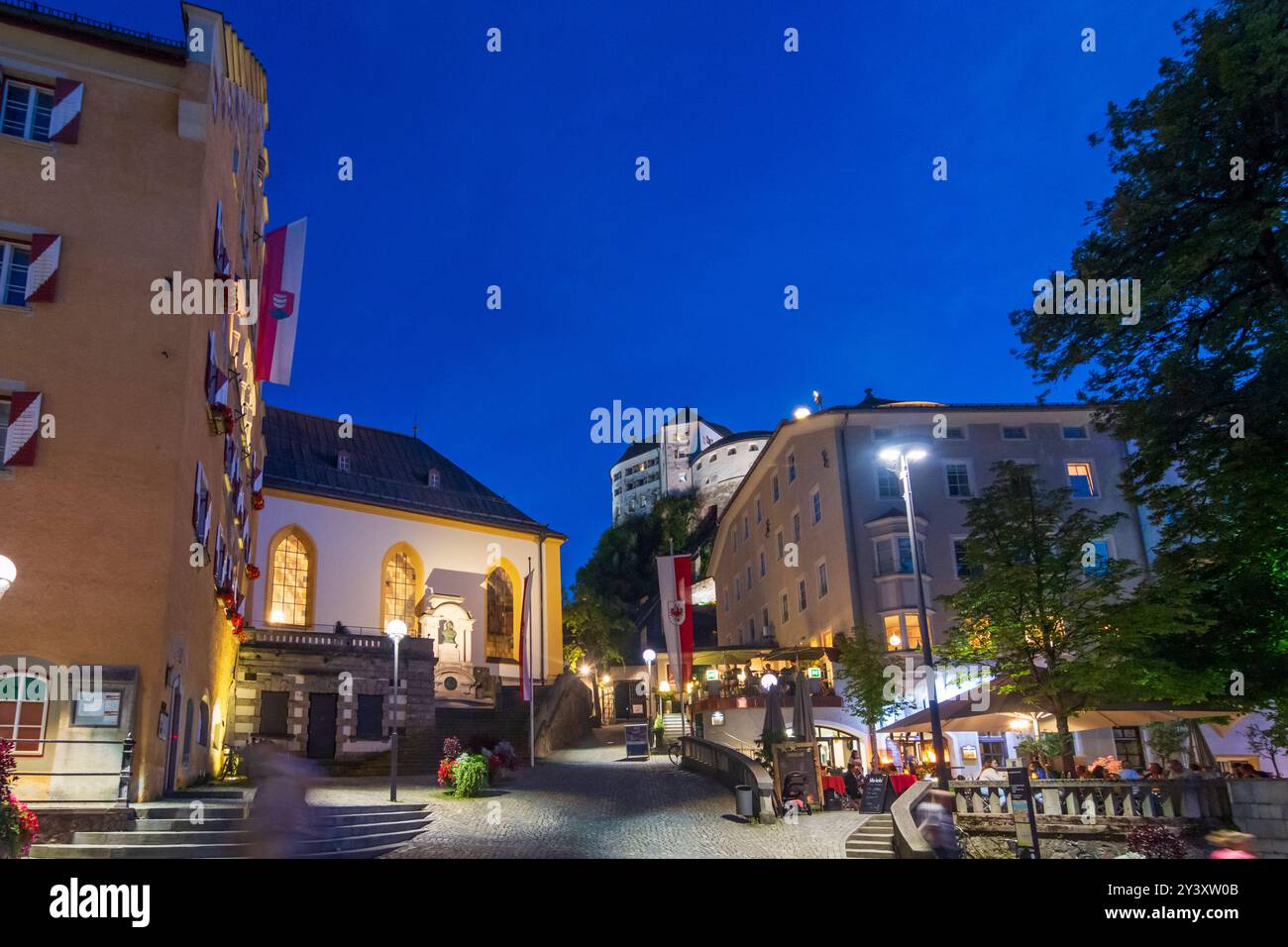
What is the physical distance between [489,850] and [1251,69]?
19635 millimetres

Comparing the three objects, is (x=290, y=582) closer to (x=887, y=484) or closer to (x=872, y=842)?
(x=887, y=484)

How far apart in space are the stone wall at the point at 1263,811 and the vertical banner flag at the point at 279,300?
2389 centimetres

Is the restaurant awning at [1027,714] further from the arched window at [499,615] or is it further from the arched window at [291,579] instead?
the arched window at [291,579]

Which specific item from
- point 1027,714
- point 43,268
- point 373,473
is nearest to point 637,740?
point 1027,714

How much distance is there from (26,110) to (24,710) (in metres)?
11.7

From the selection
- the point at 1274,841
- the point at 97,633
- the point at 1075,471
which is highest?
the point at 1075,471

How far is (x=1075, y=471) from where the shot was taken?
4322 cm

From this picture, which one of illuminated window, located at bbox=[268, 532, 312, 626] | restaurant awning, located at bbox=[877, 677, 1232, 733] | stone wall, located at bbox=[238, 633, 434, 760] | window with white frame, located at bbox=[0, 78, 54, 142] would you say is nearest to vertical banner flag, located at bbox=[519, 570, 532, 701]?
stone wall, located at bbox=[238, 633, 434, 760]

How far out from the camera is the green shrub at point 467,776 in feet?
78.3
